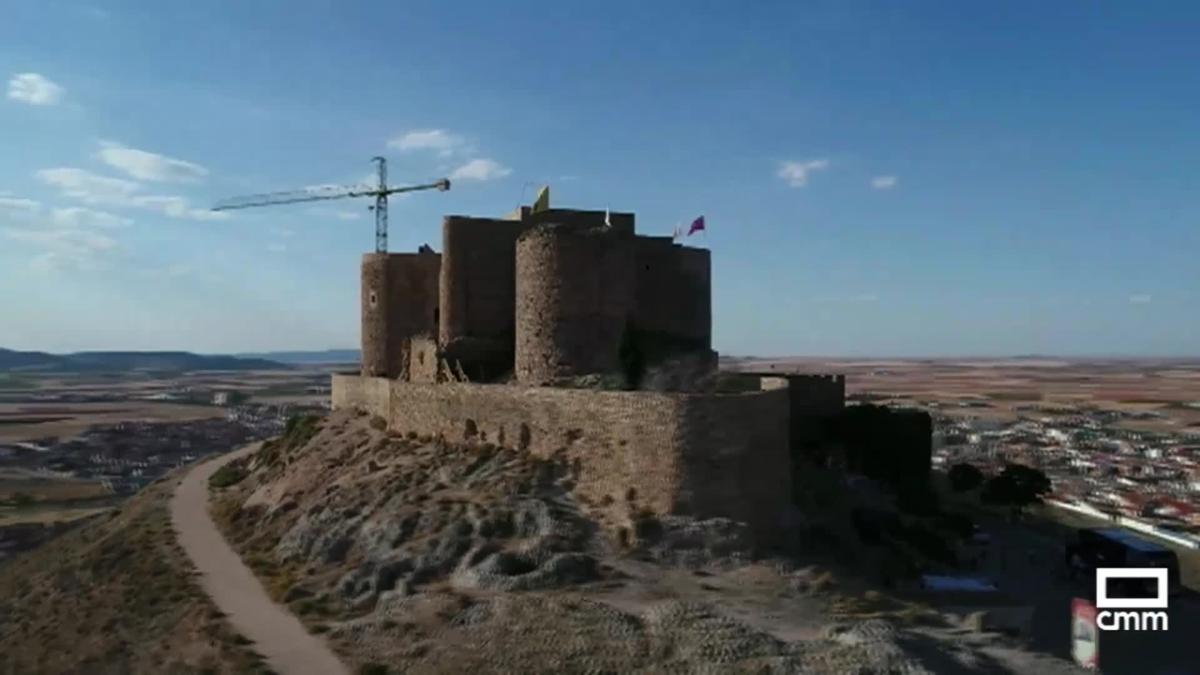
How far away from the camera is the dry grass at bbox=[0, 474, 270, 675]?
19031 millimetres

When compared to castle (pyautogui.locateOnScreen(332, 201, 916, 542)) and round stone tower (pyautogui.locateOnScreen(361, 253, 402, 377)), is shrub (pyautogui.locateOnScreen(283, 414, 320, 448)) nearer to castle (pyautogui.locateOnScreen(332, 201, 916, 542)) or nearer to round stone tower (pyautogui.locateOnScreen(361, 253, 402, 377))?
castle (pyautogui.locateOnScreen(332, 201, 916, 542))

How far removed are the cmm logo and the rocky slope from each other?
5.81 meters

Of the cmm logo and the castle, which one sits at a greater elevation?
the castle

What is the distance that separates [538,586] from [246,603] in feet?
23.4

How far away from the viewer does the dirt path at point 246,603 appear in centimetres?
1722

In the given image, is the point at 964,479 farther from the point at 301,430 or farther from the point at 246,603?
the point at 246,603

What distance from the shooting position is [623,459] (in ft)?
74.0

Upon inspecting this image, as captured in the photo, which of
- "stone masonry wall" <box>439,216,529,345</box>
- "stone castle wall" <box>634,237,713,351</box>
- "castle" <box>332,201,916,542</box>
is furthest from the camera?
"stone castle wall" <box>634,237,713,351</box>

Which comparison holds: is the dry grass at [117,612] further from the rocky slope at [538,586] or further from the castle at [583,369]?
the castle at [583,369]

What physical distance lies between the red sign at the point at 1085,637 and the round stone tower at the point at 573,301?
13.7 m

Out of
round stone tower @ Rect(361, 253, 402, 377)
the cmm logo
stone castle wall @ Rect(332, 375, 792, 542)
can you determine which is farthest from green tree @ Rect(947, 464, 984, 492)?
round stone tower @ Rect(361, 253, 402, 377)

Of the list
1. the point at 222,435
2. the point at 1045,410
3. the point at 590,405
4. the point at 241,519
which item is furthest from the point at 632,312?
the point at 1045,410

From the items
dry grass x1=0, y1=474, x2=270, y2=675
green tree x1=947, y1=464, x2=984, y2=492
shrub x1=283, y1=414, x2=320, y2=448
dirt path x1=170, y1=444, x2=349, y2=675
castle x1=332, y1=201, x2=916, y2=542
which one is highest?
castle x1=332, y1=201, x2=916, y2=542

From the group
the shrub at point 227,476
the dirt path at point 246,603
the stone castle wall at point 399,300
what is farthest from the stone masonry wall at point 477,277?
the shrub at point 227,476
